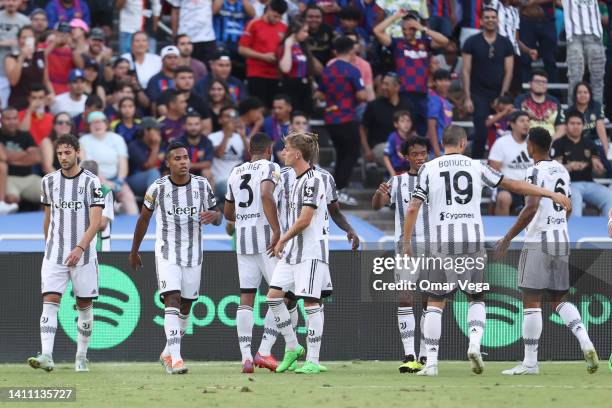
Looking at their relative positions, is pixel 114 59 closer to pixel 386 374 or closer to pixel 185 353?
pixel 185 353

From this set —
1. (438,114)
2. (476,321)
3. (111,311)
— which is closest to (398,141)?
(438,114)

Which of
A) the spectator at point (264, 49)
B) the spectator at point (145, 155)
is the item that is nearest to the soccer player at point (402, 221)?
the spectator at point (145, 155)

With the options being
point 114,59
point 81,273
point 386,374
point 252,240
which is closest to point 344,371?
point 386,374

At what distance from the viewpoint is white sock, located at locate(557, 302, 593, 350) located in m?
11.9

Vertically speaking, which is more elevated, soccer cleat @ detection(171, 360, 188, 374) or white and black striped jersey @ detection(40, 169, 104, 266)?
white and black striped jersey @ detection(40, 169, 104, 266)

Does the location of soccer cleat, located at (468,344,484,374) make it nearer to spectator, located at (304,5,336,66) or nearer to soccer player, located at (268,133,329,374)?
soccer player, located at (268,133,329,374)

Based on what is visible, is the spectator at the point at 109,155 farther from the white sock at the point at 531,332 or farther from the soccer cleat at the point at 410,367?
the white sock at the point at 531,332

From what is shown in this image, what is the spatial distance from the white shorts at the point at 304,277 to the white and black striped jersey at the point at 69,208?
1.83 meters

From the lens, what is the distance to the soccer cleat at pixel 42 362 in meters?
12.2

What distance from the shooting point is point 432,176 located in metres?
11.6

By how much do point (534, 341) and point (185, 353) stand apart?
398 cm

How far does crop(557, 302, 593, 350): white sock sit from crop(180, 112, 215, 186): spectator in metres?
6.94

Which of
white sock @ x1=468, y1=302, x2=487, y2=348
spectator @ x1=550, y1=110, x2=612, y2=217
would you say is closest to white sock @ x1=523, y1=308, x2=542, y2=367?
white sock @ x1=468, y1=302, x2=487, y2=348

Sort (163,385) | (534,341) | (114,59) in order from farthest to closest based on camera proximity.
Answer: (114,59) < (534,341) < (163,385)
